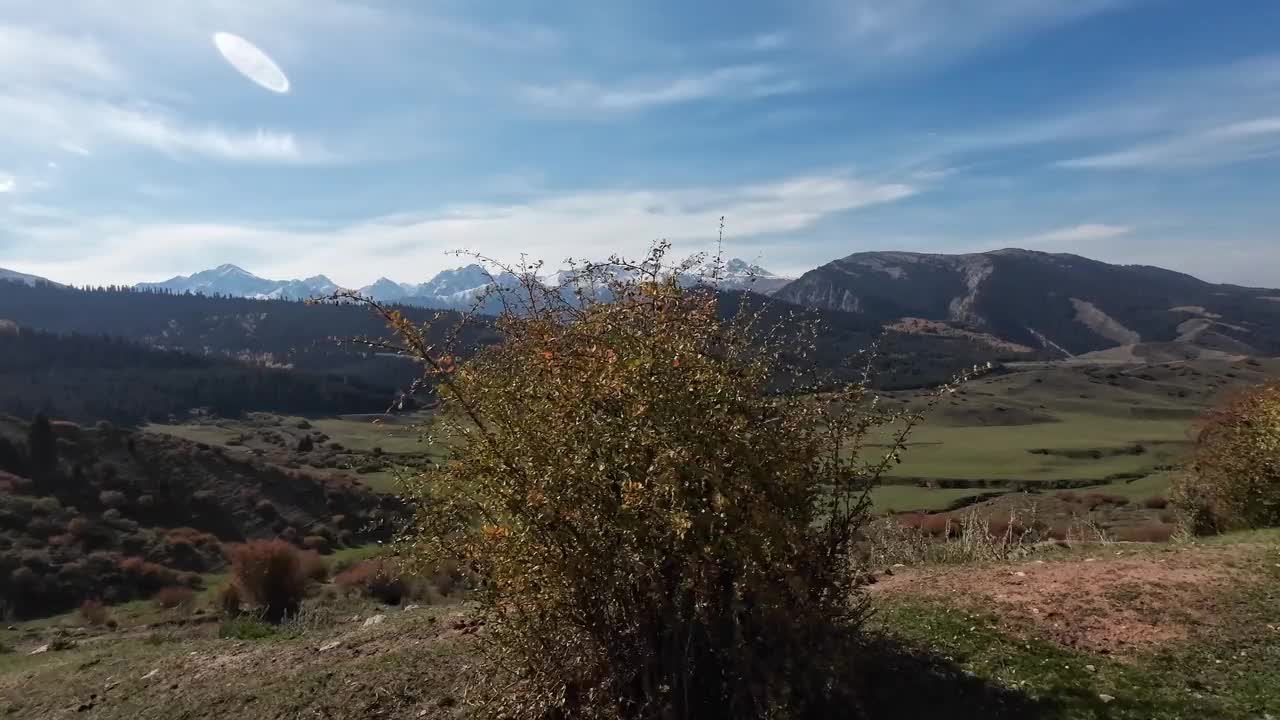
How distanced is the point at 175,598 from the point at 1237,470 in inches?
1045

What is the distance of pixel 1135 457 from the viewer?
64.8 meters

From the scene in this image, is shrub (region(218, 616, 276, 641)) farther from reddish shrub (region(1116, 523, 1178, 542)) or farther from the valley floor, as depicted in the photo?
reddish shrub (region(1116, 523, 1178, 542))

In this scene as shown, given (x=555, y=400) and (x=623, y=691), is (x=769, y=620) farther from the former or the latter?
(x=555, y=400)

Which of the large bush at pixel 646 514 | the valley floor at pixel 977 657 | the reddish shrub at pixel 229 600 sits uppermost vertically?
the large bush at pixel 646 514

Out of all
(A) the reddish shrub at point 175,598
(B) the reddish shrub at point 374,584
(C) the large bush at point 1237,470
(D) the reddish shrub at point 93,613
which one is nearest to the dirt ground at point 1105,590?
(C) the large bush at point 1237,470

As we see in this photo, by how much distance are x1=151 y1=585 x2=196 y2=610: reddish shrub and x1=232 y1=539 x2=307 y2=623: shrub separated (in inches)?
136

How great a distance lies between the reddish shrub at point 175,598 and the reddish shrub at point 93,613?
4.83ft

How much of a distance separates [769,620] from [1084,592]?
199 inches

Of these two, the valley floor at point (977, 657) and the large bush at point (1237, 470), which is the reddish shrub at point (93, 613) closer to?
the valley floor at point (977, 657)

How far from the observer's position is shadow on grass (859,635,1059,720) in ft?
22.1

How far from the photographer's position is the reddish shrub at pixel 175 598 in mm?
22859

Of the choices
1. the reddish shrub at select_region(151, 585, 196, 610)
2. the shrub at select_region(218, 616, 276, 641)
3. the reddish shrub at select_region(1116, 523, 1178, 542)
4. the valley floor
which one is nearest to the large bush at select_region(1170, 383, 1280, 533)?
the reddish shrub at select_region(1116, 523, 1178, 542)

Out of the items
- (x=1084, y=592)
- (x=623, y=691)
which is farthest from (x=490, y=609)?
(x=1084, y=592)

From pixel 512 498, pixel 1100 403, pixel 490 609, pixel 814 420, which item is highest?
pixel 814 420
